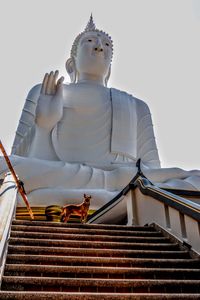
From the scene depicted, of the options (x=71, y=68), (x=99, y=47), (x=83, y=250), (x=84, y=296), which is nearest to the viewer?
(x=84, y=296)

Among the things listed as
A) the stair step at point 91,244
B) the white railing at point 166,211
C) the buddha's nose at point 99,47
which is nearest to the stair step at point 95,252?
the stair step at point 91,244

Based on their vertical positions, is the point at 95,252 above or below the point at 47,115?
below

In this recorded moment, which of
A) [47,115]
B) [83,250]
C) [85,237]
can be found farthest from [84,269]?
[47,115]

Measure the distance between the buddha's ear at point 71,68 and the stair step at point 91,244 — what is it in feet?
36.4

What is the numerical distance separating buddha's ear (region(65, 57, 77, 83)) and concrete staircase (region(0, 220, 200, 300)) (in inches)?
417

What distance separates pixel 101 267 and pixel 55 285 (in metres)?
0.54

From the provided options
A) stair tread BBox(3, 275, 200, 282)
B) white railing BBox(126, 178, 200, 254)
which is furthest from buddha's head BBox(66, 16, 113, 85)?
stair tread BBox(3, 275, 200, 282)

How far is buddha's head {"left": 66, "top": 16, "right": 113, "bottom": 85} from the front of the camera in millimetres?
13670

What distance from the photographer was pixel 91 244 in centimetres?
410

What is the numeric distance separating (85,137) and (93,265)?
8.68 meters

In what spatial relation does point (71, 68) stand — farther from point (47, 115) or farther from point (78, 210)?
point (78, 210)

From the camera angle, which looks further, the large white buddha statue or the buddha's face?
the buddha's face

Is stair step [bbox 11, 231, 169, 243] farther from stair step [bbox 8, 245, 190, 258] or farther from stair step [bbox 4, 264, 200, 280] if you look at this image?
stair step [bbox 4, 264, 200, 280]

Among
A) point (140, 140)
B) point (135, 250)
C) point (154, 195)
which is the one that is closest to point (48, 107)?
point (140, 140)
